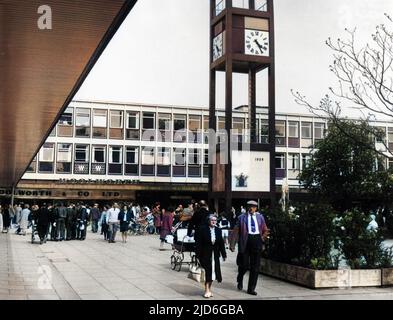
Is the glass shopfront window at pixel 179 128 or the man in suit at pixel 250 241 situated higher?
the glass shopfront window at pixel 179 128

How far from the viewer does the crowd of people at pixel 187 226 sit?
10.1 meters

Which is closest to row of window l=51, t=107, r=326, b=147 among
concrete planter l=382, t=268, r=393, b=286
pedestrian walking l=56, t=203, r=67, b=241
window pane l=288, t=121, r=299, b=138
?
window pane l=288, t=121, r=299, b=138

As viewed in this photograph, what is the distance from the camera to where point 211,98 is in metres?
31.0

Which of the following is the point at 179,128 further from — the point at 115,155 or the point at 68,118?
the point at 68,118

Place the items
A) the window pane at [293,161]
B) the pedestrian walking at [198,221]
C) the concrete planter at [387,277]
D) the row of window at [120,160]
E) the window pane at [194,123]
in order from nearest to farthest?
the pedestrian walking at [198,221]
the concrete planter at [387,277]
the row of window at [120,160]
the window pane at [194,123]
the window pane at [293,161]

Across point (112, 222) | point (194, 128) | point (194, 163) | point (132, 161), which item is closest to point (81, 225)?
point (112, 222)

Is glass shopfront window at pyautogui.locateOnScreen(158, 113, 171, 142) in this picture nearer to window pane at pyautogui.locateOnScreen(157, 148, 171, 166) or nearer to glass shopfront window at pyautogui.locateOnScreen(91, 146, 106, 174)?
window pane at pyautogui.locateOnScreen(157, 148, 171, 166)

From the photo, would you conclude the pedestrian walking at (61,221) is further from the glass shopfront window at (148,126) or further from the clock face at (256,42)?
the glass shopfront window at (148,126)

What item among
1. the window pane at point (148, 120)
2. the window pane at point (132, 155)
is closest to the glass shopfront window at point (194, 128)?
the window pane at point (148, 120)

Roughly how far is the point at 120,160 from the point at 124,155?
614 mm

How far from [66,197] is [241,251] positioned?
38802 millimetres

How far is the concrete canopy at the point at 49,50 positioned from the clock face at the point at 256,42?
15412 millimetres

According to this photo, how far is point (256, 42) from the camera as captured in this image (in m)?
29.2

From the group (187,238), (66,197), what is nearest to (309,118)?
(66,197)
